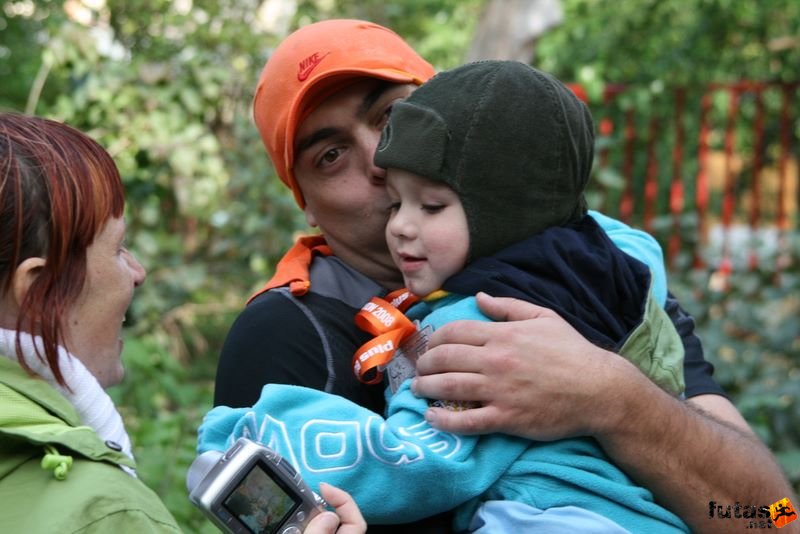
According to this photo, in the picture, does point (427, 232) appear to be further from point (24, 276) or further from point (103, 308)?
point (24, 276)

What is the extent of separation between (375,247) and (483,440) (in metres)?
0.63

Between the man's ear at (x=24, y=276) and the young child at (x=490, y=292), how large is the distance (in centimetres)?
43

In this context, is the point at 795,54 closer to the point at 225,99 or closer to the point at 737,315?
the point at 737,315

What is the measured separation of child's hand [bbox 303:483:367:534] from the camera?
1833mm

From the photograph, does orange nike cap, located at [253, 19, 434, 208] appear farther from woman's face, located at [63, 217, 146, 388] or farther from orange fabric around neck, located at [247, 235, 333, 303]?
woman's face, located at [63, 217, 146, 388]

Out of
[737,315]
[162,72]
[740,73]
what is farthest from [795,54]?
[162,72]

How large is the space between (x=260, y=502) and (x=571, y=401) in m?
0.63

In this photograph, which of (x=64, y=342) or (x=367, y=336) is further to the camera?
(x=367, y=336)

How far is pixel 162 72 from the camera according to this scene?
6301 millimetres

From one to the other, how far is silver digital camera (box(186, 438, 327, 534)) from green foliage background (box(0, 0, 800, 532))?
8.23 feet

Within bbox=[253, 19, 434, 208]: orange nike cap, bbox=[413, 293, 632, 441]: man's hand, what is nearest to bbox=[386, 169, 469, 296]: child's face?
bbox=[413, 293, 632, 441]: man's hand

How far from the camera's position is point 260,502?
1832 millimetres

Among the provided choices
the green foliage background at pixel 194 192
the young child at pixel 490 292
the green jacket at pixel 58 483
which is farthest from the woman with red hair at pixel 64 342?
the green foliage background at pixel 194 192

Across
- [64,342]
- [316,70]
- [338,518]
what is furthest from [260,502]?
[316,70]
